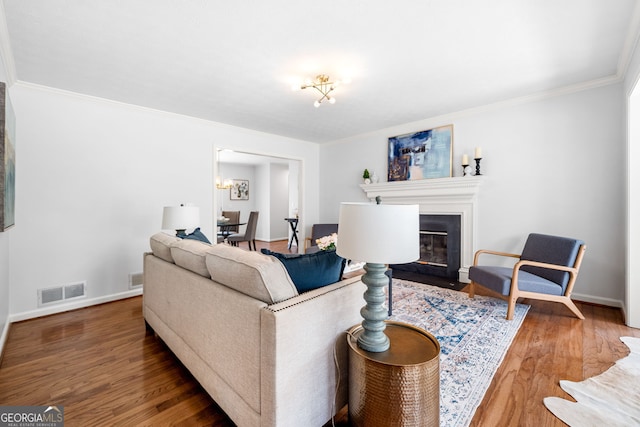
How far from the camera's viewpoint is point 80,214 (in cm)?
310

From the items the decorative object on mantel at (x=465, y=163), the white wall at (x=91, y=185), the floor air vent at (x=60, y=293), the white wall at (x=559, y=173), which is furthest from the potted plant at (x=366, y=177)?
the floor air vent at (x=60, y=293)

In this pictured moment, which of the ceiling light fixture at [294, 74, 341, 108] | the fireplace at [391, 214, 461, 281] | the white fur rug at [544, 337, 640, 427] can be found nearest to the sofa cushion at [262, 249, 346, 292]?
the white fur rug at [544, 337, 640, 427]

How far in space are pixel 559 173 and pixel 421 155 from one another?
167 centimetres

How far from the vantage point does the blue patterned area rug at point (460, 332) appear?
63.1 inches

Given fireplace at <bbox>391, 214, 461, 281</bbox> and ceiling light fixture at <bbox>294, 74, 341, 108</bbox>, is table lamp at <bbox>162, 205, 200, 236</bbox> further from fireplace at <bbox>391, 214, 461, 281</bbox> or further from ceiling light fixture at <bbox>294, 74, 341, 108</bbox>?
fireplace at <bbox>391, 214, 461, 281</bbox>

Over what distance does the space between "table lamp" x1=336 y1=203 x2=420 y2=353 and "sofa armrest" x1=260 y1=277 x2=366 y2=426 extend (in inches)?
6.9

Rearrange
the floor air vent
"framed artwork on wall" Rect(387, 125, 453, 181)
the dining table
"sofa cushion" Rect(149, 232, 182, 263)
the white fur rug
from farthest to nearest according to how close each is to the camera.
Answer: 1. the dining table
2. "framed artwork on wall" Rect(387, 125, 453, 181)
3. the floor air vent
4. "sofa cushion" Rect(149, 232, 182, 263)
5. the white fur rug

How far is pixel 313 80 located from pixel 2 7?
87.6 inches

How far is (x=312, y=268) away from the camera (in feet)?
4.83

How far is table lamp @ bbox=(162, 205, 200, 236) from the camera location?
9.56 feet

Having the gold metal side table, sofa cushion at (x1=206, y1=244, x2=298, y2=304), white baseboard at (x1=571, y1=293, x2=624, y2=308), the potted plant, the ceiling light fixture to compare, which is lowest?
white baseboard at (x1=571, y1=293, x2=624, y2=308)

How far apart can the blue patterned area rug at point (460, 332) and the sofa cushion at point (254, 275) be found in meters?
1.09

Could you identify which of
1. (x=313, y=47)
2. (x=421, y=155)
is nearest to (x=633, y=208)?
(x=421, y=155)

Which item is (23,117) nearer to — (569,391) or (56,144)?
(56,144)
